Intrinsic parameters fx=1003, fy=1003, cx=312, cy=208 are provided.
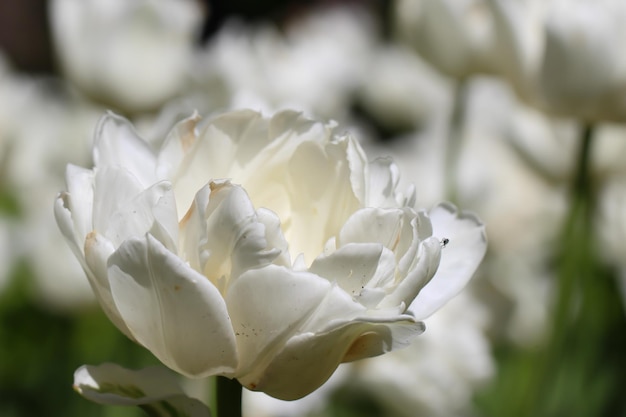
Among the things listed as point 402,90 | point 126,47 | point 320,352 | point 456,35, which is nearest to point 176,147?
point 320,352

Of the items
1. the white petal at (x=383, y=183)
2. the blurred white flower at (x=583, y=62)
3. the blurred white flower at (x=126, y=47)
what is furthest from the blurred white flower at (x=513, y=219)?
the white petal at (x=383, y=183)

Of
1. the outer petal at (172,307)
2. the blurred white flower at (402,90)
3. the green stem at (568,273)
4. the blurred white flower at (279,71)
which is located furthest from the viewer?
the blurred white flower at (402,90)

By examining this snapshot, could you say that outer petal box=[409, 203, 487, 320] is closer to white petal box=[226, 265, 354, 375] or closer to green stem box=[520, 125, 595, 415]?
white petal box=[226, 265, 354, 375]

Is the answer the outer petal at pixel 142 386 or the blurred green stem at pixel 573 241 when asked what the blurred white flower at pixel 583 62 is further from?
the outer petal at pixel 142 386

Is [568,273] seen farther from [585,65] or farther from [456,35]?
[456,35]

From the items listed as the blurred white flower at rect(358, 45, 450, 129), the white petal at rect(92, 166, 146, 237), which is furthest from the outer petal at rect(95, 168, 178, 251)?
the blurred white flower at rect(358, 45, 450, 129)

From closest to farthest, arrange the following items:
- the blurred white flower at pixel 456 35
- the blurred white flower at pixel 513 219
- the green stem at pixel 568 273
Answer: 1. the green stem at pixel 568 273
2. the blurred white flower at pixel 456 35
3. the blurred white flower at pixel 513 219
